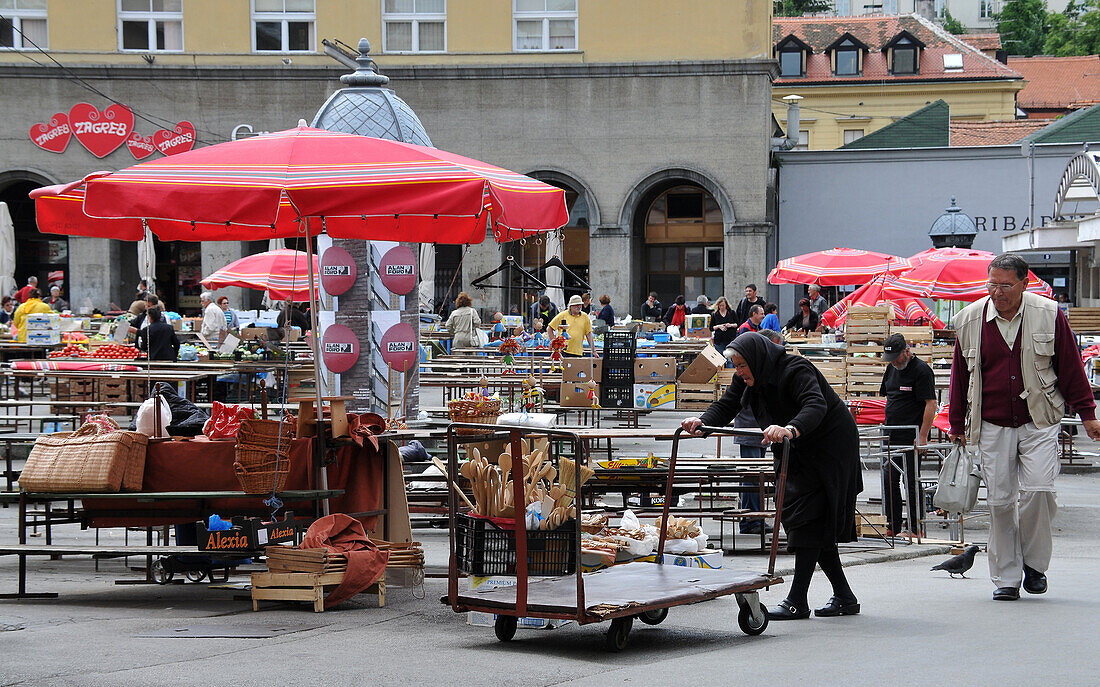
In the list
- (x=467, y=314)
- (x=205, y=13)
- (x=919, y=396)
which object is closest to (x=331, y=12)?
(x=205, y=13)

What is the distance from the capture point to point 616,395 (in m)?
18.2

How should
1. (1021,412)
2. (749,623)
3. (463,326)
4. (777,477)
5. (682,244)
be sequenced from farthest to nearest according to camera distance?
(682,244) → (463,326) → (1021,412) → (777,477) → (749,623)

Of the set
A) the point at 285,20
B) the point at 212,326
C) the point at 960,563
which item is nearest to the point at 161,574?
the point at 960,563

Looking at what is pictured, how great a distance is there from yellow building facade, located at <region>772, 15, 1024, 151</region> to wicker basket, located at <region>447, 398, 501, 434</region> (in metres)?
54.2

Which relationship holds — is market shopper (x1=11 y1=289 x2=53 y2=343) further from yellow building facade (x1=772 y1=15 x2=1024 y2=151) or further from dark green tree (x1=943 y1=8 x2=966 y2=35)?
dark green tree (x1=943 y1=8 x2=966 y2=35)

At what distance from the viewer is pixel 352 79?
15.2 meters

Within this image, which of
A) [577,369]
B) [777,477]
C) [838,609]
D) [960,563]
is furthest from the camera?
[577,369]

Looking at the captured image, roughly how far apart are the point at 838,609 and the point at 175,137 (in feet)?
102

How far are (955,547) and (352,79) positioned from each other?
28.6 feet

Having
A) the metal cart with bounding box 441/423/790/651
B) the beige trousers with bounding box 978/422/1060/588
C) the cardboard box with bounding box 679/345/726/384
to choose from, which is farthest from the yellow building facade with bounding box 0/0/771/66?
the metal cart with bounding box 441/423/790/651

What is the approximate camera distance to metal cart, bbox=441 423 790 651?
20.8ft

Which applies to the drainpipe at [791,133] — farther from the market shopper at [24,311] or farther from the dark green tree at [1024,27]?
the dark green tree at [1024,27]

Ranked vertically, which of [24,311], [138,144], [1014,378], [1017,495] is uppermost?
[138,144]

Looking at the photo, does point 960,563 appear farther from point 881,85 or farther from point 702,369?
point 881,85
